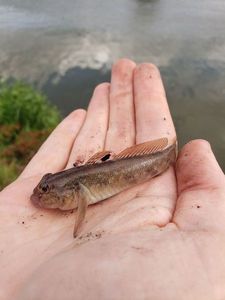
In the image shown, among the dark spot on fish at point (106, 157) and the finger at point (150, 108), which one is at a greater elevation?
the finger at point (150, 108)

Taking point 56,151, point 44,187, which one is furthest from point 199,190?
point 56,151

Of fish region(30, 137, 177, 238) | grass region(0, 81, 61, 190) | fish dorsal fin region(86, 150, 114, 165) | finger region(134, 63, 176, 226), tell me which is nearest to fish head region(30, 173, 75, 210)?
fish region(30, 137, 177, 238)

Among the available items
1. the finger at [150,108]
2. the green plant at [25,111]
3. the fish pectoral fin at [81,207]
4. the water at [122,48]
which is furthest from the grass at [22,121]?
the fish pectoral fin at [81,207]

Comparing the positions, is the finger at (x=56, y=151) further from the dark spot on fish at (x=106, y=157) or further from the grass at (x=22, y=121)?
the grass at (x=22, y=121)

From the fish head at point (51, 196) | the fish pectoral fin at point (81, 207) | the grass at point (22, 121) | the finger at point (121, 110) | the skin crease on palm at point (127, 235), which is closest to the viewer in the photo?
the skin crease on palm at point (127, 235)

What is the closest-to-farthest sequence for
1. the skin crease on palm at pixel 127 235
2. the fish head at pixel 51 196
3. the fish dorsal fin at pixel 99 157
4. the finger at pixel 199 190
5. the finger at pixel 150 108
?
1. the skin crease on palm at pixel 127 235
2. the finger at pixel 199 190
3. the fish head at pixel 51 196
4. the fish dorsal fin at pixel 99 157
5. the finger at pixel 150 108

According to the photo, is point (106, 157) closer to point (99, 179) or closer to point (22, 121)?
point (99, 179)

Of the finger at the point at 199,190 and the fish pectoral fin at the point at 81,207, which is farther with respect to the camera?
the fish pectoral fin at the point at 81,207
